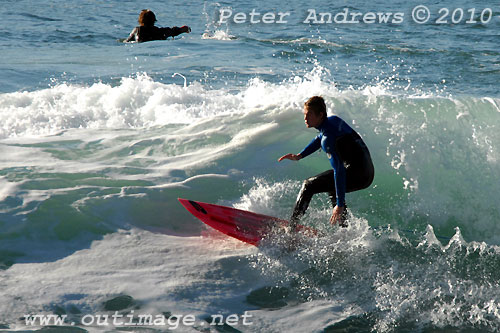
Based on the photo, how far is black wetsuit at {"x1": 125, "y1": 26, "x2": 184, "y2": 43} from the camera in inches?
516

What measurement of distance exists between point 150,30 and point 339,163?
9.42m

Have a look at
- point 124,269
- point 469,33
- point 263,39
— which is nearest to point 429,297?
point 124,269

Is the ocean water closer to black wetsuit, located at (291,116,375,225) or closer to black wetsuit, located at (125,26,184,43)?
black wetsuit, located at (291,116,375,225)

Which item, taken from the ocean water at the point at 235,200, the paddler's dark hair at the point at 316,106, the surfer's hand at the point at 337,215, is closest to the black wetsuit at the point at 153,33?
the ocean water at the point at 235,200

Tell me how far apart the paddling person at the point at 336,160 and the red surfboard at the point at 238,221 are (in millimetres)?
305

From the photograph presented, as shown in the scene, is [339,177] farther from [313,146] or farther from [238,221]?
[238,221]

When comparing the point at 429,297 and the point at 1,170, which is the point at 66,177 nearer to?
the point at 1,170

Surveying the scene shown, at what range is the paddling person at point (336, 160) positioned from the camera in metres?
5.07

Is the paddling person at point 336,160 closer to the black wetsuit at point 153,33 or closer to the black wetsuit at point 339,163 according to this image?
the black wetsuit at point 339,163

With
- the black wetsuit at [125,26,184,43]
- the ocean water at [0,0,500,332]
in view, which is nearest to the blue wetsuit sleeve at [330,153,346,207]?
the ocean water at [0,0,500,332]

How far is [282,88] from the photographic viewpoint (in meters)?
8.29

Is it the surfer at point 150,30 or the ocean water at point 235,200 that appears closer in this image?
the ocean water at point 235,200

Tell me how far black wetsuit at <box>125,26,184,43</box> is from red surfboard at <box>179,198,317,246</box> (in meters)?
8.03

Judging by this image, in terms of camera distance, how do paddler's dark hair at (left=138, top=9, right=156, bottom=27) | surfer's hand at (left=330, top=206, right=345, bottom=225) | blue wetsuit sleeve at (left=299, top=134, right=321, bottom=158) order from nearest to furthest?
surfer's hand at (left=330, top=206, right=345, bottom=225) < blue wetsuit sleeve at (left=299, top=134, right=321, bottom=158) < paddler's dark hair at (left=138, top=9, right=156, bottom=27)
